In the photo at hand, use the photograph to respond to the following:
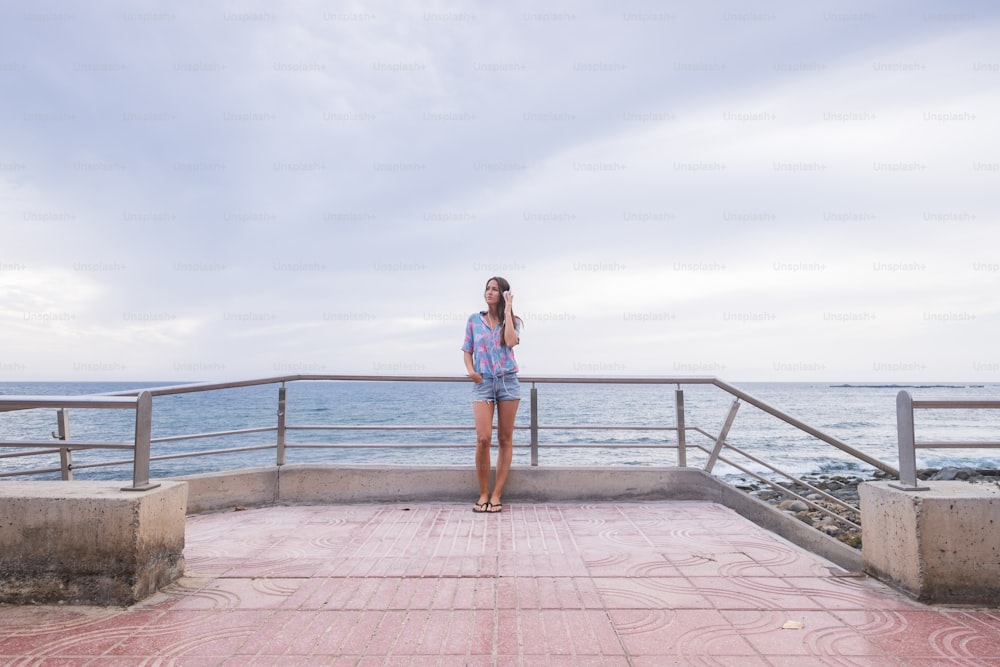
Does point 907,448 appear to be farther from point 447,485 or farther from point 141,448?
point 141,448

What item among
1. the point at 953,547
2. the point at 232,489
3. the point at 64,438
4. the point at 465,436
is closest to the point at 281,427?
the point at 232,489

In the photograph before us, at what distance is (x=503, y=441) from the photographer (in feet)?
16.7

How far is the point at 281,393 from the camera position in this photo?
17.6 feet

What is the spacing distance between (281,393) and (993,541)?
5.04 metres

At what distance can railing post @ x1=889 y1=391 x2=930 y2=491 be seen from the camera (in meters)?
2.98

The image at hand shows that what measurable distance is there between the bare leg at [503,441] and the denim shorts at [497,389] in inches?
2.1

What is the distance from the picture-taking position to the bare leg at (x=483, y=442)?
4.97 m

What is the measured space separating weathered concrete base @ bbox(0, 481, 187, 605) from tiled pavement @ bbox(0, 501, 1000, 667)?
0.10 metres

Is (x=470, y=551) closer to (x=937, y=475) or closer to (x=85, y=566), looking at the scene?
(x=85, y=566)

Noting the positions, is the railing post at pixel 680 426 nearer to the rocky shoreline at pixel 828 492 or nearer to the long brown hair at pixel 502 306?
the long brown hair at pixel 502 306

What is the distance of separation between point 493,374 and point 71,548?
3020 mm

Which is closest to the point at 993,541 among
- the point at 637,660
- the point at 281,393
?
the point at 637,660

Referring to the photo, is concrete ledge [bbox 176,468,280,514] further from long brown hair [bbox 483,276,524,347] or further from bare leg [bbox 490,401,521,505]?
long brown hair [bbox 483,276,524,347]

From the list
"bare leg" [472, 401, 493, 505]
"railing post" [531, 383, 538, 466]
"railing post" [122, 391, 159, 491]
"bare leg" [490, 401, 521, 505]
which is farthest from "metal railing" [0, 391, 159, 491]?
"railing post" [531, 383, 538, 466]
